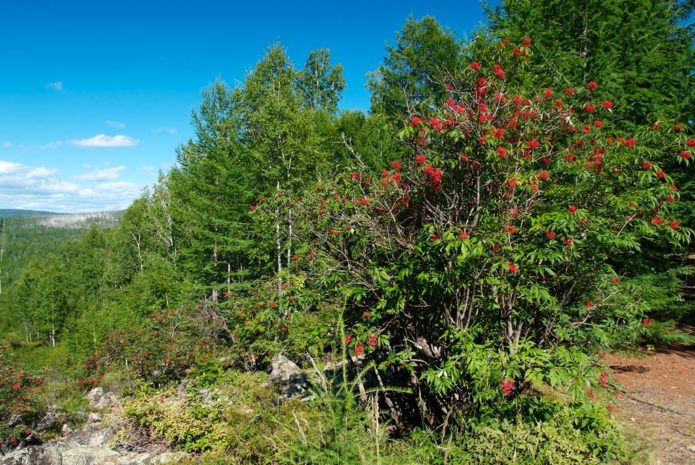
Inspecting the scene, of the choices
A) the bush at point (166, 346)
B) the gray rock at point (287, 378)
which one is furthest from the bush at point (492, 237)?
the bush at point (166, 346)

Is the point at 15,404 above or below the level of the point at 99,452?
below

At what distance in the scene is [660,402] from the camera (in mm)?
6609

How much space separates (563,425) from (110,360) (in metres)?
13.2

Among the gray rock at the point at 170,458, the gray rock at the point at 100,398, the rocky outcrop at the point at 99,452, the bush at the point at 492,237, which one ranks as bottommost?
the gray rock at the point at 100,398

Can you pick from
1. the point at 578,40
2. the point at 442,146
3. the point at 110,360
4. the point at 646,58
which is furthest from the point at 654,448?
the point at 110,360

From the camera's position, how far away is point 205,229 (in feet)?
65.1

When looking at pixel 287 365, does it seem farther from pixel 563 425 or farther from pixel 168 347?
pixel 563 425

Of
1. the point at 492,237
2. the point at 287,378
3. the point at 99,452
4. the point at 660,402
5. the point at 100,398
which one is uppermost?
the point at 492,237

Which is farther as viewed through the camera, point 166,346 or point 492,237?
point 166,346

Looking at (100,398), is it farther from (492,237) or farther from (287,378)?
(492,237)

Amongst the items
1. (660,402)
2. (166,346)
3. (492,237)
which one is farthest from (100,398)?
(660,402)

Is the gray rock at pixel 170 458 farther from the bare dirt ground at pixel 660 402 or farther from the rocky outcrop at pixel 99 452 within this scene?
the bare dirt ground at pixel 660 402

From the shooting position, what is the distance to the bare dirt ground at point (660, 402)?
500 cm

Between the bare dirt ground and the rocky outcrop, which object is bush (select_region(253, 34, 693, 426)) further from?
the rocky outcrop
